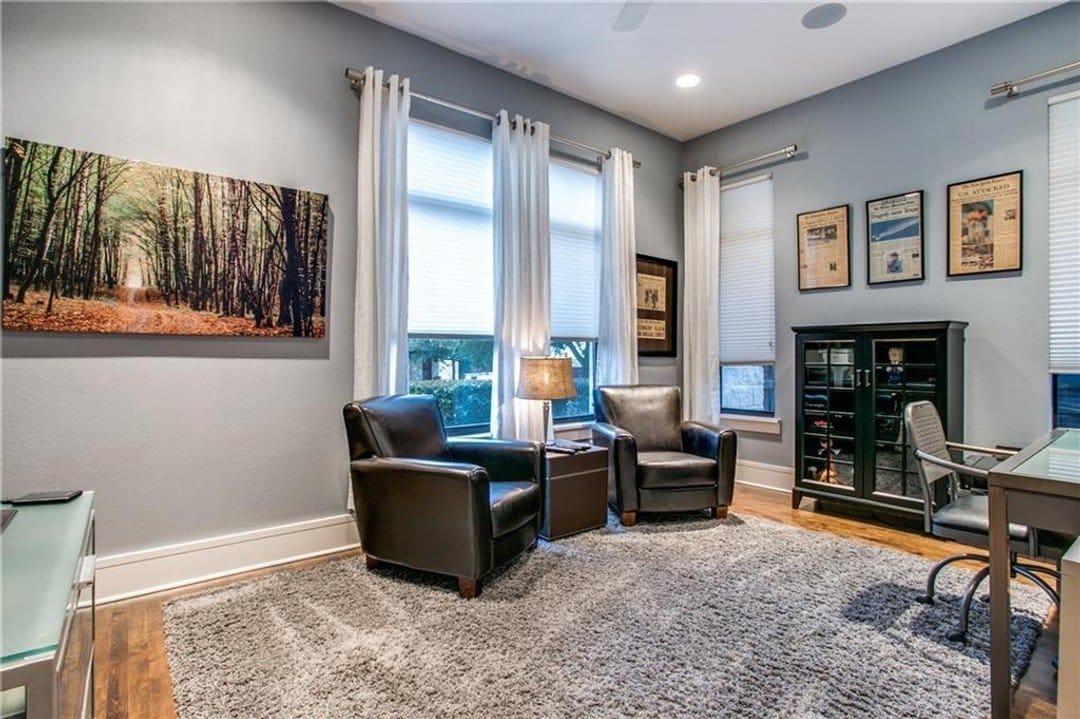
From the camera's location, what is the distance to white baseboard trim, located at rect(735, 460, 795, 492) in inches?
173

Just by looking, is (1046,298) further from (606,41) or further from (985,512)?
(606,41)

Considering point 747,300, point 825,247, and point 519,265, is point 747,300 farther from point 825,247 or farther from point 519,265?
point 519,265

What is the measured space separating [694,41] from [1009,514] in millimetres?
3234

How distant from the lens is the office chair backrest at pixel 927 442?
7.12 feet

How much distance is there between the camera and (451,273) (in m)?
3.54

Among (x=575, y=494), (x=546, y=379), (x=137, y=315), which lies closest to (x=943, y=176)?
(x=546, y=379)

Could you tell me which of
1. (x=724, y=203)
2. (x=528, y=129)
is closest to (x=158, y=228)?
(x=528, y=129)

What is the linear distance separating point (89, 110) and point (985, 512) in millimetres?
→ 4206

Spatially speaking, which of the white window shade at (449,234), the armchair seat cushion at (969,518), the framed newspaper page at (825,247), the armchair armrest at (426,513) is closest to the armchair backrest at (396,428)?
the armchair armrest at (426,513)

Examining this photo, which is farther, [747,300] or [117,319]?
[747,300]

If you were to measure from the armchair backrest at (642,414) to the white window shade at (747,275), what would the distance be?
1120 millimetres

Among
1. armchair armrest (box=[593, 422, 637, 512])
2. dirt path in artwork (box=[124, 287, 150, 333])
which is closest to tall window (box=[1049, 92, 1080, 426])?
armchair armrest (box=[593, 422, 637, 512])

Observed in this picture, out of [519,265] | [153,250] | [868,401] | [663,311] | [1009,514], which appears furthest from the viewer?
[663,311]

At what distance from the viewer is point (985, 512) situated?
2.07 metres
